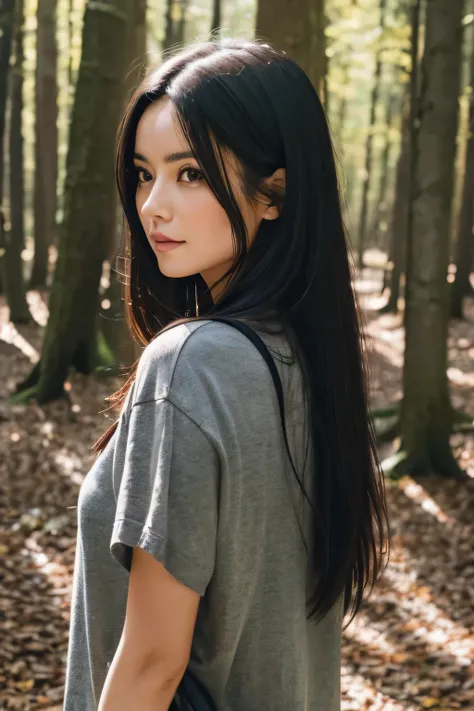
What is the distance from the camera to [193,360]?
128 centimetres

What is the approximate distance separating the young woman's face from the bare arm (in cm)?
55

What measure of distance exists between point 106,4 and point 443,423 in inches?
220

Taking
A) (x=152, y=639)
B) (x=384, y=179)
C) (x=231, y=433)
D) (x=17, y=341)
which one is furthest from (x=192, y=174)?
(x=384, y=179)

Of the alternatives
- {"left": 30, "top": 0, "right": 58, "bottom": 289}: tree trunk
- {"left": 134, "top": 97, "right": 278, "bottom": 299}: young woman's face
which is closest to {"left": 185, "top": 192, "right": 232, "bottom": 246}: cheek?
{"left": 134, "top": 97, "right": 278, "bottom": 299}: young woman's face

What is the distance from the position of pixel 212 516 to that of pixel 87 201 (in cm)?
863

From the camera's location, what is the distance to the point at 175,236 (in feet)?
5.01

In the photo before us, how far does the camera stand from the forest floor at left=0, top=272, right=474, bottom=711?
179 inches

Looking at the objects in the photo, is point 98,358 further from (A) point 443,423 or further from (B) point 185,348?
(B) point 185,348

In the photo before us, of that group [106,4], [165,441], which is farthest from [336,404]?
[106,4]

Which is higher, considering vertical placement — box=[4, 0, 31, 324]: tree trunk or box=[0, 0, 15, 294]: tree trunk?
box=[0, 0, 15, 294]: tree trunk

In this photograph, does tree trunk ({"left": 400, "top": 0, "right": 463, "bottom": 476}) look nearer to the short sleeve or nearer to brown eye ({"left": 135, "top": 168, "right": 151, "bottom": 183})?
brown eye ({"left": 135, "top": 168, "right": 151, "bottom": 183})

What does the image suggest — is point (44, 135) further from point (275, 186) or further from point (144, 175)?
point (275, 186)

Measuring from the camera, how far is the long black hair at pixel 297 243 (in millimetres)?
1440

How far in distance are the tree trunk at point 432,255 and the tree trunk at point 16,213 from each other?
301 inches
